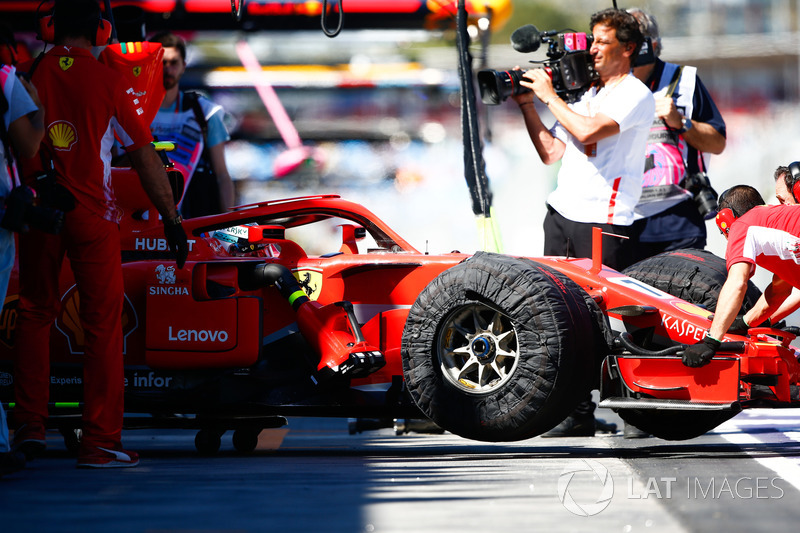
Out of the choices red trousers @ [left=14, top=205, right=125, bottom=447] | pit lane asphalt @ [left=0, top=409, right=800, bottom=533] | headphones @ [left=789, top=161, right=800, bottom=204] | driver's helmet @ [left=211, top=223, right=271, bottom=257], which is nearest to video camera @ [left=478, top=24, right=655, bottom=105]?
headphones @ [left=789, top=161, right=800, bottom=204]

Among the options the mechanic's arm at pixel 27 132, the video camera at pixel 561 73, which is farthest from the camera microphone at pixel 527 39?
the mechanic's arm at pixel 27 132

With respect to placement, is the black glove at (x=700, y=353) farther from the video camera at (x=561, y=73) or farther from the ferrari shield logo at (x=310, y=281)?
the video camera at (x=561, y=73)

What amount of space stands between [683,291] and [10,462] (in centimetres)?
329

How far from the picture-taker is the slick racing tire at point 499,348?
218 inches

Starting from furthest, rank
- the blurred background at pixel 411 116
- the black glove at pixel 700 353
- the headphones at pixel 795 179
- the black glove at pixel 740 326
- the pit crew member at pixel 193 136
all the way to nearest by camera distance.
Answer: the blurred background at pixel 411 116 → the pit crew member at pixel 193 136 → the headphones at pixel 795 179 → the black glove at pixel 740 326 → the black glove at pixel 700 353

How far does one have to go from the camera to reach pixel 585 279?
6051mm

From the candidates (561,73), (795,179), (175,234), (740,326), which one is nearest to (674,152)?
(795,179)

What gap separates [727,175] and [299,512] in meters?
26.8

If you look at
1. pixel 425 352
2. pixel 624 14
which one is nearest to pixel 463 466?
pixel 425 352

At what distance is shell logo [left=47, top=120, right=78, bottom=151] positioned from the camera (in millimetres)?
5508

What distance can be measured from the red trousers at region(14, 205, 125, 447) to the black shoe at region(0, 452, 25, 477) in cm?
32

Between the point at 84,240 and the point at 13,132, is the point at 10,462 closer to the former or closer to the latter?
the point at 84,240

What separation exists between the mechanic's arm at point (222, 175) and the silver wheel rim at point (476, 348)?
2629 millimetres

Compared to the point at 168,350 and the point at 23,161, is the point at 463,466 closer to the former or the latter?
the point at 168,350
